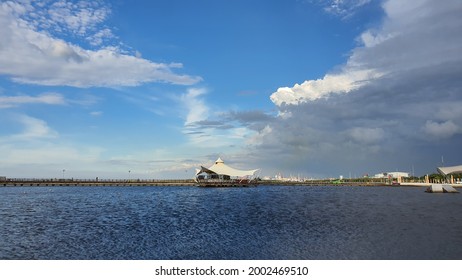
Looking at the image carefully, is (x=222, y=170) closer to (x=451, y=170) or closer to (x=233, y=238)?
(x=451, y=170)

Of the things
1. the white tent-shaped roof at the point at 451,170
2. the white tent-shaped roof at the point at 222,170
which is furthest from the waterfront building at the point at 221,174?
the white tent-shaped roof at the point at 451,170

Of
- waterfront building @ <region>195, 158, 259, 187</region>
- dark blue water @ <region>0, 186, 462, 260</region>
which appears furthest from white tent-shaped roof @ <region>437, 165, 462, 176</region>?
dark blue water @ <region>0, 186, 462, 260</region>

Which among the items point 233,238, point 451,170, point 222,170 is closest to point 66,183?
point 222,170

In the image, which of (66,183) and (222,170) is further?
(66,183)

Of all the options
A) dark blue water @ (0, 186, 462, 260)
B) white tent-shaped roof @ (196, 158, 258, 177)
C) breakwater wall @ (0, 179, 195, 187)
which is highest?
white tent-shaped roof @ (196, 158, 258, 177)

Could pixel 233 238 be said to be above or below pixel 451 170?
below

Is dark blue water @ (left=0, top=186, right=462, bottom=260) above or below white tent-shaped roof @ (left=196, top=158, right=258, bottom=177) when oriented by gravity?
below

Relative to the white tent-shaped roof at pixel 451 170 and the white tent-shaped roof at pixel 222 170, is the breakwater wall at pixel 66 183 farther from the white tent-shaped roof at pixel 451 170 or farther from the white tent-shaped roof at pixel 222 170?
the white tent-shaped roof at pixel 451 170

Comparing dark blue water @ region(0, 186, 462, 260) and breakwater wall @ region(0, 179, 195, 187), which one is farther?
breakwater wall @ region(0, 179, 195, 187)

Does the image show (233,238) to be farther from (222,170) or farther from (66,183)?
(66,183)

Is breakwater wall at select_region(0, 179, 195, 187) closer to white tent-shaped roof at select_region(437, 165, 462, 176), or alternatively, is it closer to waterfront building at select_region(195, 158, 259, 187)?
waterfront building at select_region(195, 158, 259, 187)
